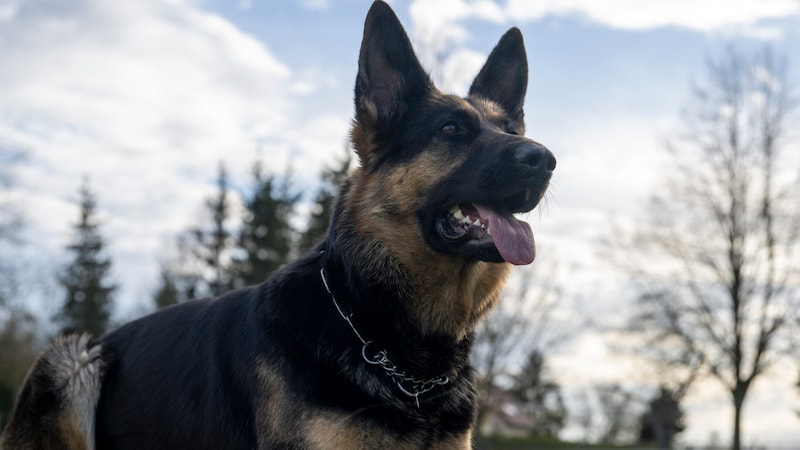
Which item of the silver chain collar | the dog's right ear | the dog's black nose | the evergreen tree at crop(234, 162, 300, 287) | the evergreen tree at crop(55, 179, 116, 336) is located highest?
the dog's right ear

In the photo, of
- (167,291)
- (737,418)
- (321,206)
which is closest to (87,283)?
(167,291)

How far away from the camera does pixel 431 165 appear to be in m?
4.91

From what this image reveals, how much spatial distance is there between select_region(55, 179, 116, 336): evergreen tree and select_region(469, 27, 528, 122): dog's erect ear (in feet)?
146

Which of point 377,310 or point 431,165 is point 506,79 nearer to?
point 431,165

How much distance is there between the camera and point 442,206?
480 centimetres

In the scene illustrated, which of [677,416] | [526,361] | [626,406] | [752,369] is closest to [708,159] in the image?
[752,369]

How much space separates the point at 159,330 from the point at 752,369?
1056 inches

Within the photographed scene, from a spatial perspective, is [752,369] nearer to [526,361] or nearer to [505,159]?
[526,361]

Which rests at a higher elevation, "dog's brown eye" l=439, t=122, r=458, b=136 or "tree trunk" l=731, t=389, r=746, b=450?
"dog's brown eye" l=439, t=122, r=458, b=136

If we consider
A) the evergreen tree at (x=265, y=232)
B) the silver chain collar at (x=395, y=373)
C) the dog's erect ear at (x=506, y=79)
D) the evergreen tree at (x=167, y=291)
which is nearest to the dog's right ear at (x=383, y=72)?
the dog's erect ear at (x=506, y=79)

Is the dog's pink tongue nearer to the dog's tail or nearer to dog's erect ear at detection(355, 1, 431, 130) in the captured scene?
dog's erect ear at detection(355, 1, 431, 130)

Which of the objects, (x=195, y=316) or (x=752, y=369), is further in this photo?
(x=752, y=369)

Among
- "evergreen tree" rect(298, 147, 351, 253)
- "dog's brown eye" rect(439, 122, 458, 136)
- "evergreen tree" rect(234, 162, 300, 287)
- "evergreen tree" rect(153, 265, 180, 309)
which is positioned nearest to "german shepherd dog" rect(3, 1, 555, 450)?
"dog's brown eye" rect(439, 122, 458, 136)

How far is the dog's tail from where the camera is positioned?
553 centimetres
